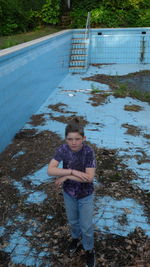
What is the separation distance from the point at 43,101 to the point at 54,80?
1232 millimetres

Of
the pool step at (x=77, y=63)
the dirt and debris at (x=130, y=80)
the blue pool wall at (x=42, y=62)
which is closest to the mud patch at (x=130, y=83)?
the dirt and debris at (x=130, y=80)

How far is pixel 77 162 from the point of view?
214 cm

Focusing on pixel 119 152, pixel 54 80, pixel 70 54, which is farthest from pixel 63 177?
pixel 70 54

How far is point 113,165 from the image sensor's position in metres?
4.17

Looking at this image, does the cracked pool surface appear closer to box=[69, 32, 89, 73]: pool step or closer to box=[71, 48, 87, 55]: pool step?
box=[69, 32, 89, 73]: pool step

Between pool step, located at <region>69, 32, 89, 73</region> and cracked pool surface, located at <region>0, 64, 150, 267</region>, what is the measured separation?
3.57m

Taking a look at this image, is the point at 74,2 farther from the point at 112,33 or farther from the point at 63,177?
the point at 63,177

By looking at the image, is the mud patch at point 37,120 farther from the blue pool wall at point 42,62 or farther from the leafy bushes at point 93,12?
the leafy bushes at point 93,12

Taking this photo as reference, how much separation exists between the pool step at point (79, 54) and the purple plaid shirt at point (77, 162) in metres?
8.00

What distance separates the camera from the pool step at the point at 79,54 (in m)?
9.90

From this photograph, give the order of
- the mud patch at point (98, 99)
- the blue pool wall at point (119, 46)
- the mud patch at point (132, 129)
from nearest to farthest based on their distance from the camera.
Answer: the mud patch at point (132, 129)
the mud patch at point (98, 99)
the blue pool wall at point (119, 46)

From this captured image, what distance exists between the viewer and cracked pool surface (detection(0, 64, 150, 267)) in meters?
2.84

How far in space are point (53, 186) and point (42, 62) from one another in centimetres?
403

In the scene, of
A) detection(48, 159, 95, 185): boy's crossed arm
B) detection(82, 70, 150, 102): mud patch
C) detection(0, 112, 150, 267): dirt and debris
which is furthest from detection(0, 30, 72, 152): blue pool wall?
detection(48, 159, 95, 185): boy's crossed arm
